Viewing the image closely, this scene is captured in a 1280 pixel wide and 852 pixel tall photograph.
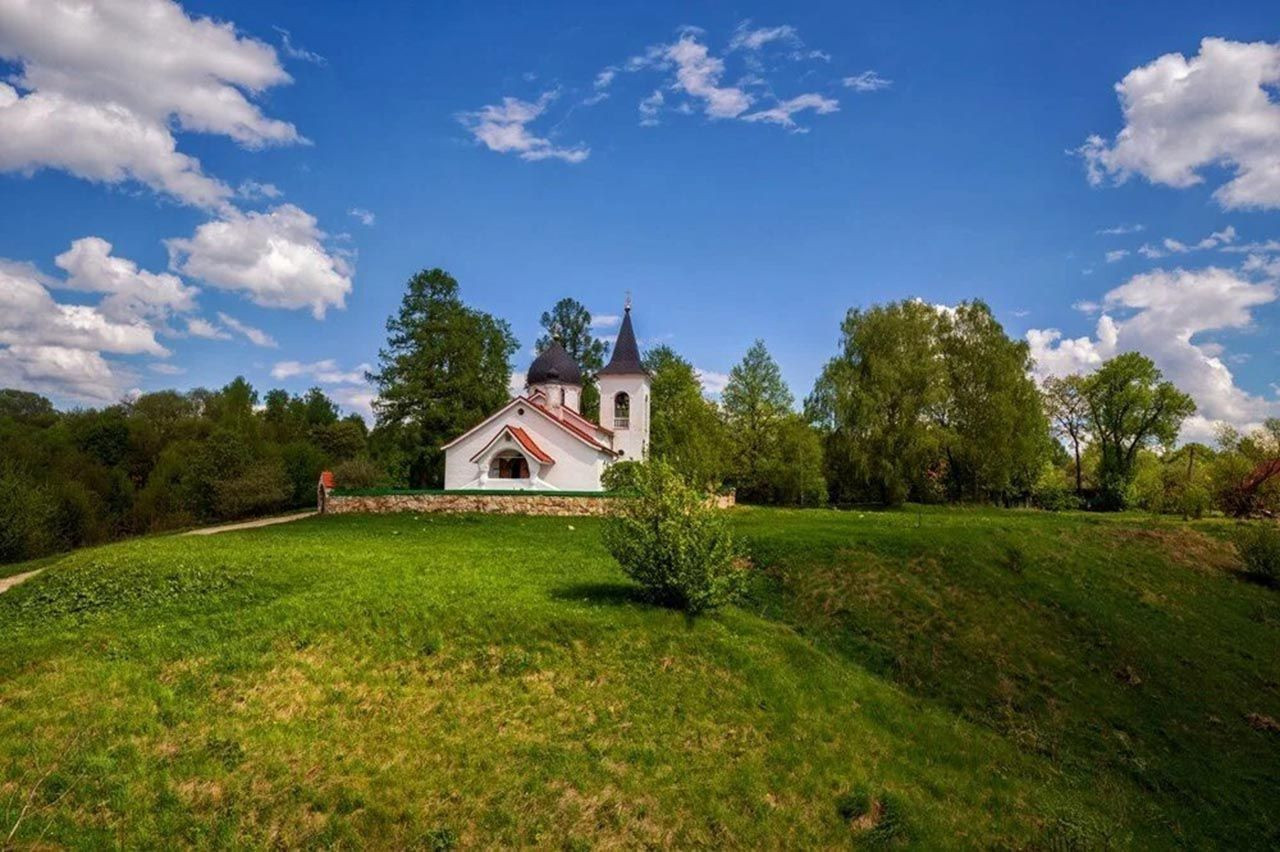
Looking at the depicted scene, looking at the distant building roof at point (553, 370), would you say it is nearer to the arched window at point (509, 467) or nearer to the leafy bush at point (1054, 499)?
the arched window at point (509, 467)

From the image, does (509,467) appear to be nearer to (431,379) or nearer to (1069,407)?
(431,379)

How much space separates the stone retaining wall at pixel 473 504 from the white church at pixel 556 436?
271cm

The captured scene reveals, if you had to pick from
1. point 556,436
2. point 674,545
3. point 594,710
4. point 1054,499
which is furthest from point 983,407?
point 594,710

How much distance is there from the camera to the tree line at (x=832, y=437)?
38875 mm

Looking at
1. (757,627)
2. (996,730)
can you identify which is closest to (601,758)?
(757,627)

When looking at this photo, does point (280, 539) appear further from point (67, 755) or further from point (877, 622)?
point (877, 622)

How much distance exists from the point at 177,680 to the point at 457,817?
513 centimetres

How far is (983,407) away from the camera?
41.8 m

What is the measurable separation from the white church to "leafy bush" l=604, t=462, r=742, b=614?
17.7 metres

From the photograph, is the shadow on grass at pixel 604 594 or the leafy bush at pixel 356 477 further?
the leafy bush at pixel 356 477

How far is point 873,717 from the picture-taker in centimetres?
1240

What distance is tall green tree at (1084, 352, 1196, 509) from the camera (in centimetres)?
4697

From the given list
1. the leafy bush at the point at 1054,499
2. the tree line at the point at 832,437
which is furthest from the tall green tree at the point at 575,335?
the leafy bush at the point at 1054,499

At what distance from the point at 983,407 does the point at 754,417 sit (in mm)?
13951
